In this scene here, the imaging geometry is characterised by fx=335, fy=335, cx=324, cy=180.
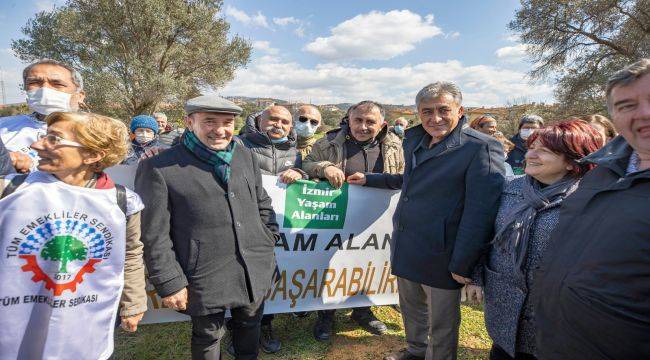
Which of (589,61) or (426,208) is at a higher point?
(589,61)

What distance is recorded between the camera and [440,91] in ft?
7.73

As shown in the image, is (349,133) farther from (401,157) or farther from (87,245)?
(87,245)

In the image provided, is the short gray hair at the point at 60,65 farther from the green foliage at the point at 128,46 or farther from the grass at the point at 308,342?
the green foliage at the point at 128,46

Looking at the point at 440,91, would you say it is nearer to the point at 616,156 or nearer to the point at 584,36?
the point at 616,156

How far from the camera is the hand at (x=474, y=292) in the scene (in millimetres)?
2297

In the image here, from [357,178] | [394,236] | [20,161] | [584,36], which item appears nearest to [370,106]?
[357,178]

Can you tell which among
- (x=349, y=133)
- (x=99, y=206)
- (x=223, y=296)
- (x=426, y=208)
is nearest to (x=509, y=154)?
(x=349, y=133)

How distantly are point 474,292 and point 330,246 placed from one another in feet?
4.48

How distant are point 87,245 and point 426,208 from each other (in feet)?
6.71

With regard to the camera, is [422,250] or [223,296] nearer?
[223,296]

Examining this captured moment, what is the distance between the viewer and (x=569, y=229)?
141 cm

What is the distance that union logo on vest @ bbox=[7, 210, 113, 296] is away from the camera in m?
1.52

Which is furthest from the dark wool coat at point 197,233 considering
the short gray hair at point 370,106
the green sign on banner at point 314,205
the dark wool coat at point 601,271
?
the dark wool coat at point 601,271

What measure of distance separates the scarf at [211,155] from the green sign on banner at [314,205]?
1003mm
